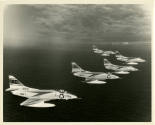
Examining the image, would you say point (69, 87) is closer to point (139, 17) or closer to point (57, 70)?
point (57, 70)

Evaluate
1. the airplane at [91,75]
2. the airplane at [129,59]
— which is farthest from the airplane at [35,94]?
the airplane at [129,59]

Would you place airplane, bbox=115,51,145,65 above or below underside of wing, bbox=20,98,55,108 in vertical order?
above

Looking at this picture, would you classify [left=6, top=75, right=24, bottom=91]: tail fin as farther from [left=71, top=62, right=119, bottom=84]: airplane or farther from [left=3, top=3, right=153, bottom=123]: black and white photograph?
[left=71, top=62, right=119, bottom=84]: airplane

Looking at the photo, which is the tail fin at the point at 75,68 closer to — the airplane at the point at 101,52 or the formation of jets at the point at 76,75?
the formation of jets at the point at 76,75

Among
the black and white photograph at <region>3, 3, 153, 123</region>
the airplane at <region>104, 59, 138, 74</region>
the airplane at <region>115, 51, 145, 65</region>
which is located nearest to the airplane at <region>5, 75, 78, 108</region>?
the black and white photograph at <region>3, 3, 153, 123</region>

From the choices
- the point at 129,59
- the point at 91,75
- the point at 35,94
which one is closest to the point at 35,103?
the point at 35,94

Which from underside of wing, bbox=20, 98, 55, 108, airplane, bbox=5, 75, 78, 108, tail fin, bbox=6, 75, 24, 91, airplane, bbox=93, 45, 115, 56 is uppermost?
airplane, bbox=93, 45, 115, 56

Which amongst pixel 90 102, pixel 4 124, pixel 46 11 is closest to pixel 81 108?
pixel 90 102
